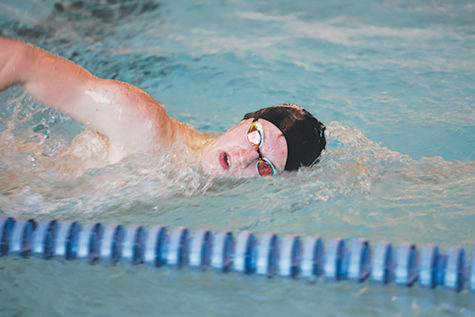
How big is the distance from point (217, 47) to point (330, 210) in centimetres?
317

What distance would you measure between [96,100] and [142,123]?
0.71 feet

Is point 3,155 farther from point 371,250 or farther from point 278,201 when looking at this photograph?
point 371,250

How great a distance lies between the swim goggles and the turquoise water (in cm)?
12

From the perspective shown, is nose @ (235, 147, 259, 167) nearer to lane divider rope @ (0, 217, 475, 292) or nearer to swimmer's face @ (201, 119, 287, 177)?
swimmer's face @ (201, 119, 287, 177)

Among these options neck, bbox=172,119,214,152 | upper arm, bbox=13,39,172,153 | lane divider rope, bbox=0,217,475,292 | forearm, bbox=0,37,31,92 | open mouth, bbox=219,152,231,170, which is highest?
forearm, bbox=0,37,31,92

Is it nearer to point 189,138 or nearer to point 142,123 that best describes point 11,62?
point 142,123

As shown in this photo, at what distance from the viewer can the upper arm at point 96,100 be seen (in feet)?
6.74

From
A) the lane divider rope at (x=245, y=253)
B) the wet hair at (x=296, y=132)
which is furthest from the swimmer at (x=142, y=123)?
the lane divider rope at (x=245, y=253)

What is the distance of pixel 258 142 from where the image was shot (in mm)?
2307

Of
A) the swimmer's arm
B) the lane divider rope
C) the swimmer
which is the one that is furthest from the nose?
the lane divider rope

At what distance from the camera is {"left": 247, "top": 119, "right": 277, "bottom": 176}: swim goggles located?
2.31 meters

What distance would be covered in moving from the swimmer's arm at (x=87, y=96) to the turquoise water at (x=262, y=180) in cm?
14

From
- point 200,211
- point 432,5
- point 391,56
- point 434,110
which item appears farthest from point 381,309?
point 432,5

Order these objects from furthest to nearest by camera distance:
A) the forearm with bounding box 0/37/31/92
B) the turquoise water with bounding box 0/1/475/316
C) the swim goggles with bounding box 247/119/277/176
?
the swim goggles with bounding box 247/119/277/176 < the forearm with bounding box 0/37/31/92 < the turquoise water with bounding box 0/1/475/316
